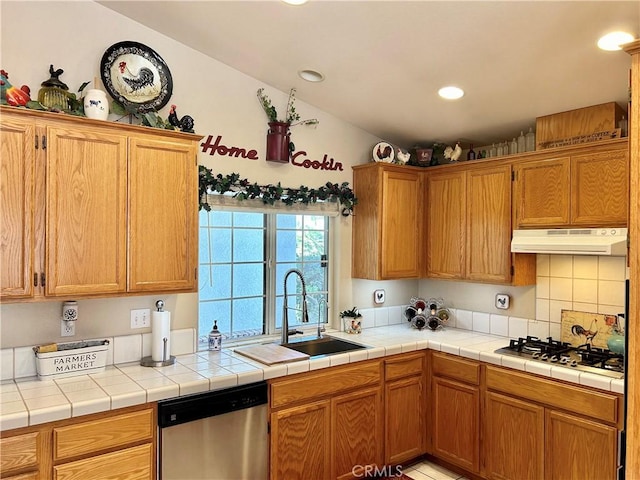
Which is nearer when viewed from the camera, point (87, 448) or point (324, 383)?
point (87, 448)

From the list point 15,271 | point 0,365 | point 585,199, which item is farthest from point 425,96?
point 0,365

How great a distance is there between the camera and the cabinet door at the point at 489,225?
10.4 feet

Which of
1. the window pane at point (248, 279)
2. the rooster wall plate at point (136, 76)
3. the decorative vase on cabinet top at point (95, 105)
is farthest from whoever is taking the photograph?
the window pane at point (248, 279)

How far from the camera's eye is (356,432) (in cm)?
289

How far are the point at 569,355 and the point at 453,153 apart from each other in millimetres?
1623

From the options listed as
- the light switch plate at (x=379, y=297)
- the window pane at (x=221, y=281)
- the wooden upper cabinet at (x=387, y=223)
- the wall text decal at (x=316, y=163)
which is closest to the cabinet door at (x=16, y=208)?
the window pane at (x=221, y=281)

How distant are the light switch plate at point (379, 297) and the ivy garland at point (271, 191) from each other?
0.70m

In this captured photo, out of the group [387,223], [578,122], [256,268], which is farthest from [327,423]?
[578,122]

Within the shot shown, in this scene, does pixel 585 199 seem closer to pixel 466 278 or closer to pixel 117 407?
pixel 466 278

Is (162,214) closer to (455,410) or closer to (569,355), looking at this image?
(455,410)

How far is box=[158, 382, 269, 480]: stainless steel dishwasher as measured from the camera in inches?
84.7

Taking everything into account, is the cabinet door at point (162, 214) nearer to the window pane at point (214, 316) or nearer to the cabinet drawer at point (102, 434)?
the window pane at point (214, 316)

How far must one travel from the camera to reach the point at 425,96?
3.02 m

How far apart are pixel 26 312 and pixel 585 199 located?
10.3 feet
